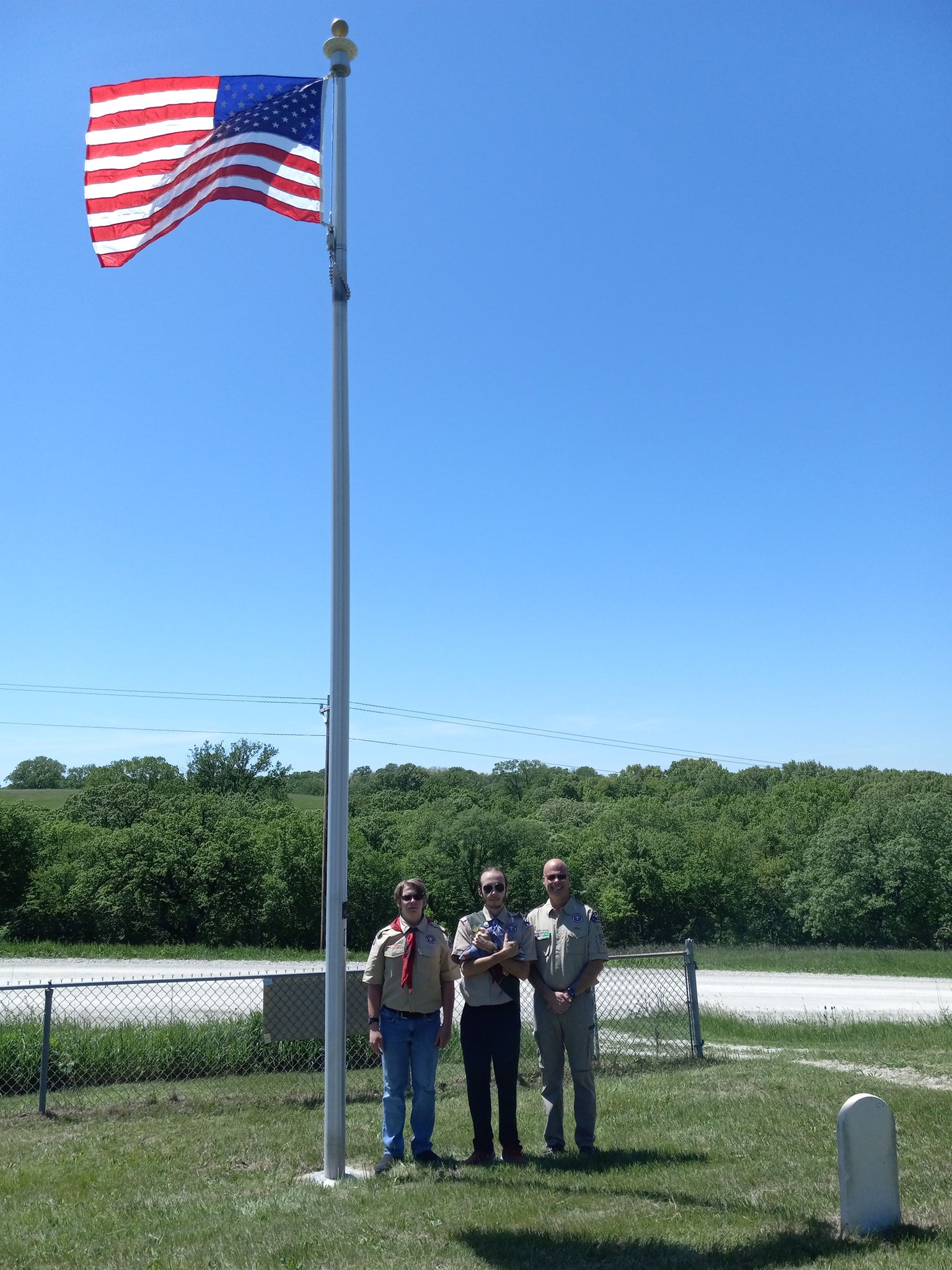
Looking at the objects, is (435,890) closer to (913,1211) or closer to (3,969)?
(3,969)

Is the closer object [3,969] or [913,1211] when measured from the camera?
[913,1211]

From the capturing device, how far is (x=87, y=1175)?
6.21 metres

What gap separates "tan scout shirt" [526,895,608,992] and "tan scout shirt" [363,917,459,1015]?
598 millimetres

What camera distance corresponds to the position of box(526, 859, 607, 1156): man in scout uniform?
6371mm

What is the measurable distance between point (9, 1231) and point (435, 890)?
176 feet

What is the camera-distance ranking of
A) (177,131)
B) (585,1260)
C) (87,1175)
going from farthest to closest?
(177,131), (87,1175), (585,1260)

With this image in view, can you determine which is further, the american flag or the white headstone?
the american flag

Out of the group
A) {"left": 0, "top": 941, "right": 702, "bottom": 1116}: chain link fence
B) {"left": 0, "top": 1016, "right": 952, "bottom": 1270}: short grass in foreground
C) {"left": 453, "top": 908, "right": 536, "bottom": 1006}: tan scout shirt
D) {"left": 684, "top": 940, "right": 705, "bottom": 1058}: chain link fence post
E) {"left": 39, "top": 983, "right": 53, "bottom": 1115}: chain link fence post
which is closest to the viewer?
{"left": 0, "top": 1016, "right": 952, "bottom": 1270}: short grass in foreground

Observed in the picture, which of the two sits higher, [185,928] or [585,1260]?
[585,1260]

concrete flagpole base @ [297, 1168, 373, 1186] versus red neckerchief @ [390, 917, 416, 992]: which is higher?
red neckerchief @ [390, 917, 416, 992]

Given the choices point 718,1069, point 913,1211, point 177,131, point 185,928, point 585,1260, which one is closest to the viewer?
point 585,1260

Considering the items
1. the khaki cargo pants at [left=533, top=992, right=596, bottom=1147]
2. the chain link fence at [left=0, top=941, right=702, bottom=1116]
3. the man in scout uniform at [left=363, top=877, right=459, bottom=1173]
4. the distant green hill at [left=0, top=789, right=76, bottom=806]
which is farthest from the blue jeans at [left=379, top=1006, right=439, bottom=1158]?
the distant green hill at [left=0, top=789, right=76, bottom=806]

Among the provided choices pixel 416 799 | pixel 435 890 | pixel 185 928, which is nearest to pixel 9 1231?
pixel 185 928

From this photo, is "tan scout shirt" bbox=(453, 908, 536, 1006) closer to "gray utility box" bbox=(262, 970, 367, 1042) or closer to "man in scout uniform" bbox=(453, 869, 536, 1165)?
"man in scout uniform" bbox=(453, 869, 536, 1165)
